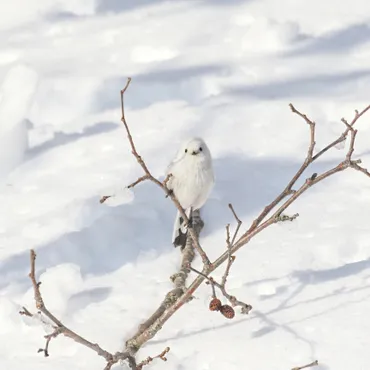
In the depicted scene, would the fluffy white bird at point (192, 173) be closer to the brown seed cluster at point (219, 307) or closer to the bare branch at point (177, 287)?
the bare branch at point (177, 287)

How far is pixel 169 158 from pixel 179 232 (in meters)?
1.28

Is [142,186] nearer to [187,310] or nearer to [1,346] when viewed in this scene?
[187,310]

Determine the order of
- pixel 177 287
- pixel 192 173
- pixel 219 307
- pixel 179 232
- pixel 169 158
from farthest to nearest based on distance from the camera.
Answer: pixel 169 158 < pixel 179 232 < pixel 192 173 < pixel 177 287 < pixel 219 307

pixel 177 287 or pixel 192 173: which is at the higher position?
pixel 192 173

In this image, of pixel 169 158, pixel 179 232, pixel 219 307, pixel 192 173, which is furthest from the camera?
pixel 169 158

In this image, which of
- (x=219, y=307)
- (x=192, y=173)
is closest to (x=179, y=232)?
(x=192, y=173)

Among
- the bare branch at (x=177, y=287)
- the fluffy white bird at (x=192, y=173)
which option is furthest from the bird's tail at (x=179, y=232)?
the fluffy white bird at (x=192, y=173)

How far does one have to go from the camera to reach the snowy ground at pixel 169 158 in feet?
11.7

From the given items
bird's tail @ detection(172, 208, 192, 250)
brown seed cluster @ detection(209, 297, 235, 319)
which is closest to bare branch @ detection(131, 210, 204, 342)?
bird's tail @ detection(172, 208, 192, 250)

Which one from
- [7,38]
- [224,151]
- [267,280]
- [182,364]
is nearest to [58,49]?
[7,38]

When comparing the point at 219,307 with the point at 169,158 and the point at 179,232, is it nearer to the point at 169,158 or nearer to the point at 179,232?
the point at 179,232

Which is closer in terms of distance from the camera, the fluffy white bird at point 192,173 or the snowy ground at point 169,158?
the snowy ground at point 169,158

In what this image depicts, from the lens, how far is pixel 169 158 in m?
5.58

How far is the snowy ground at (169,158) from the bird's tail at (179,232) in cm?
10
